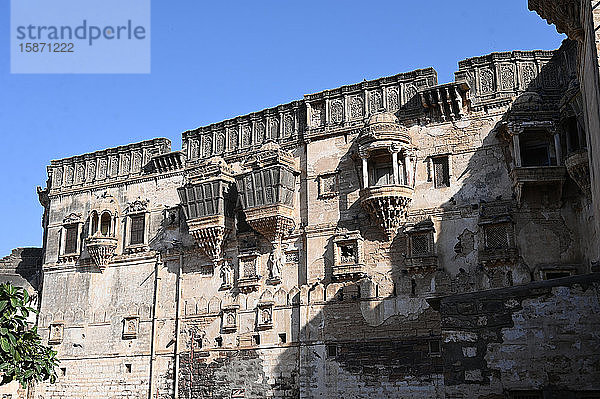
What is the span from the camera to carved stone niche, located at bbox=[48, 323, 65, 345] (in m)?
26.2

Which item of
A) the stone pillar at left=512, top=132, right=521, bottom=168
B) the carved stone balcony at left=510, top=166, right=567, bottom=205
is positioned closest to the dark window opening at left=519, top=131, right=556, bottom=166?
the stone pillar at left=512, top=132, right=521, bottom=168

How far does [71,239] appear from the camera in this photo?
27484mm

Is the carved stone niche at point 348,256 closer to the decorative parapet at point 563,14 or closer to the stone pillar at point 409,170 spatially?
→ the stone pillar at point 409,170

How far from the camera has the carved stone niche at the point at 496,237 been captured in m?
18.5

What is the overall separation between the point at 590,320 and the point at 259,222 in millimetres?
12120

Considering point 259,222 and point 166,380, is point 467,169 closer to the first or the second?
point 259,222

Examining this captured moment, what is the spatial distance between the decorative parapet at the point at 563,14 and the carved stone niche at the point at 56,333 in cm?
2059

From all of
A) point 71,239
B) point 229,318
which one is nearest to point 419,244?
point 229,318

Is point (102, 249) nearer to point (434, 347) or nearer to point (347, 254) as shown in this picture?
point (347, 254)

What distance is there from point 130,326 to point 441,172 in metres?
12.3

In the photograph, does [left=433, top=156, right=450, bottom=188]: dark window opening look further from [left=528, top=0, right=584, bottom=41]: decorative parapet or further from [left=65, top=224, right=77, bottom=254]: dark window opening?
[left=65, top=224, right=77, bottom=254]: dark window opening

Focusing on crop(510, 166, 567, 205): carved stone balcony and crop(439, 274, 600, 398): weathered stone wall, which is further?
crop(510, 166, 567, 205): carved stone balcony

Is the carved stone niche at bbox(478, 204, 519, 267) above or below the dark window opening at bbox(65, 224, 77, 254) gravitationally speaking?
below

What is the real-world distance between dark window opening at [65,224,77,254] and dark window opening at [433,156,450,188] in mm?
14710
